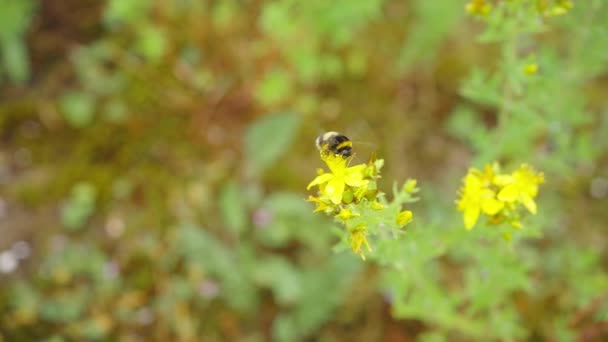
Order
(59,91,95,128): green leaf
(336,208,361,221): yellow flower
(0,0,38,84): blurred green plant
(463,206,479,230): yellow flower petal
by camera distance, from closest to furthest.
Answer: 1. (336,208,361,221): yellow flower
2. (463,206,479,230): yellow flower petal
3. (0,0,38,84): blurred green plant
4. (59,91,95,128): green leaf

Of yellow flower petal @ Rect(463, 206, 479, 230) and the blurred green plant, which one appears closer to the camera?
yellow flower petal @ Rect(463, 206, 479, 230)

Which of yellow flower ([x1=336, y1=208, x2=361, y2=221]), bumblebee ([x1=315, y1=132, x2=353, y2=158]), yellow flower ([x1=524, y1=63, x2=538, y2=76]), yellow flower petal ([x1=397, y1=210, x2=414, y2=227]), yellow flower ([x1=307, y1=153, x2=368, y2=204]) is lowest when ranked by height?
yellow flower ([x1=336, y1=208, x2=361, y2=221])

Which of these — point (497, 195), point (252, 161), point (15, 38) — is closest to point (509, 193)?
point (497, 195)

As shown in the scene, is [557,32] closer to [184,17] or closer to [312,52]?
A: [312,52]

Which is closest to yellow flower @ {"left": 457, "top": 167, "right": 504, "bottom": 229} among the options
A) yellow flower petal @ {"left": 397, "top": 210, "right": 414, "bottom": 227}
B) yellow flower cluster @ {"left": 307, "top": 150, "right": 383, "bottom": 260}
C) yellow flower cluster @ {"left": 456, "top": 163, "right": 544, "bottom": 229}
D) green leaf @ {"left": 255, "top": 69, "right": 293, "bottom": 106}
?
yellow flower cluster @ {"left": 456, "top": 163, "right": 544, "bottom": 229}

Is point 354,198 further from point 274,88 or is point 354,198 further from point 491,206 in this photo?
point 274,88

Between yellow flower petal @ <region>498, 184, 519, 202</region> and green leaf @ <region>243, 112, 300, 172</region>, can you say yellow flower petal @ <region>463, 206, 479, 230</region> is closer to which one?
yellow flower petal @ <region>498, 184, 519, 202</region>
